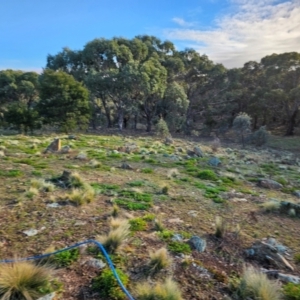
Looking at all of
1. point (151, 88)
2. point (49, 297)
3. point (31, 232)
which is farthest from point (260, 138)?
point (49, 297)

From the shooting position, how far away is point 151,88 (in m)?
30.6

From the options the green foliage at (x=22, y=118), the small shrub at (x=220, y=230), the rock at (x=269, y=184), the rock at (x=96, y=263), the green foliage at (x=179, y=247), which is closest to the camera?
the rock at (x=96, y=263)

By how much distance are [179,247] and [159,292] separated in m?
1.40

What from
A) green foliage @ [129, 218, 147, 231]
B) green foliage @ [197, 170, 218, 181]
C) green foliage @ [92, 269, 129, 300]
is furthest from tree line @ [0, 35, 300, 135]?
green foliage @ [92, 269, 129, 300]

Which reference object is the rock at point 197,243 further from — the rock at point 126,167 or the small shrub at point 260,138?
the small shrub at point 260,138

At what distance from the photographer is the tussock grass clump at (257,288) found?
3371 millimetres

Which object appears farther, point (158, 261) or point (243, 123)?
point (243, 123)

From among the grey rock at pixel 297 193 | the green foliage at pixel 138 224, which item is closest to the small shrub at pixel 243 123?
the grey rock at pixel 297 193

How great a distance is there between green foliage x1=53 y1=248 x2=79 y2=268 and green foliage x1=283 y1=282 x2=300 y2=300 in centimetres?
282

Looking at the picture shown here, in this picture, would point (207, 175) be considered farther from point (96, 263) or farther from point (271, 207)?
point (96, 263)

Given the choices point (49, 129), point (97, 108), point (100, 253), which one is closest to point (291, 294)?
point (100, 253)

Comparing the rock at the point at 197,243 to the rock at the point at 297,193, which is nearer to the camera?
the rock at the point at 197,243

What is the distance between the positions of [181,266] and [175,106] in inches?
1174

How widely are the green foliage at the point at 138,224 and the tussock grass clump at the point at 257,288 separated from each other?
2.04 m
